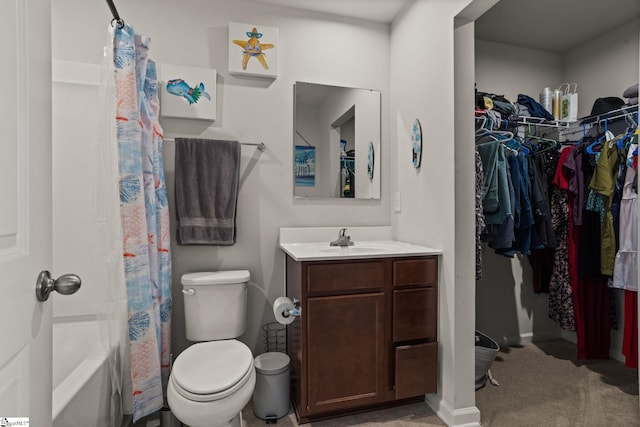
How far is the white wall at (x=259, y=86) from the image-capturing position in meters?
2.11

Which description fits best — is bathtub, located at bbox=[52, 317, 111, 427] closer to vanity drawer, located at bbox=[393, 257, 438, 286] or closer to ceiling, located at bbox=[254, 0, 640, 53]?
vanity drawer, located at bbox=[393, 257, 438, 286]

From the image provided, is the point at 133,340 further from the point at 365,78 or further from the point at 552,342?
the point at 552,342

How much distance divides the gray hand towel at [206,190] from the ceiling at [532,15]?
1131 mm

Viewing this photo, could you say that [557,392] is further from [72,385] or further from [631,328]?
[72,385]

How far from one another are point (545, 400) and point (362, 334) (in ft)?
4.11

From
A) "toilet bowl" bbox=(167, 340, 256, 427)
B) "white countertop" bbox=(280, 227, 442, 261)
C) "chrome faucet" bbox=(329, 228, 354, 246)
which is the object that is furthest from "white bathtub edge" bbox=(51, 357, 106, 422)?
"chrome faucet" bbox=(329, 228, 354, 246)

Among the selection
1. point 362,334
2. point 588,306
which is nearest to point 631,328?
point 588,306

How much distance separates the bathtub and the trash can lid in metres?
0.72

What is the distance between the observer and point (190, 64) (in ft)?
7.17

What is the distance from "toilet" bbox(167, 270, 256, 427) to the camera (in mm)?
1343

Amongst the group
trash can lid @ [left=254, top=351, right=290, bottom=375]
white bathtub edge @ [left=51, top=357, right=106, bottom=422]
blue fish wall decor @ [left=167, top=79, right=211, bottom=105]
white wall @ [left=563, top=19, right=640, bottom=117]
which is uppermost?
white wall @ [left=563, top=19, right=640, bottom=117]

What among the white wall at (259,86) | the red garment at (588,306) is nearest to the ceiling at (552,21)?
the white wall at (259,86)

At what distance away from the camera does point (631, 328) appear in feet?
6.89

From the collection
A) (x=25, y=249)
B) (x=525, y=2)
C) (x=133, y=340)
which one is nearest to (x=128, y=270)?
(x=133, y=340)
